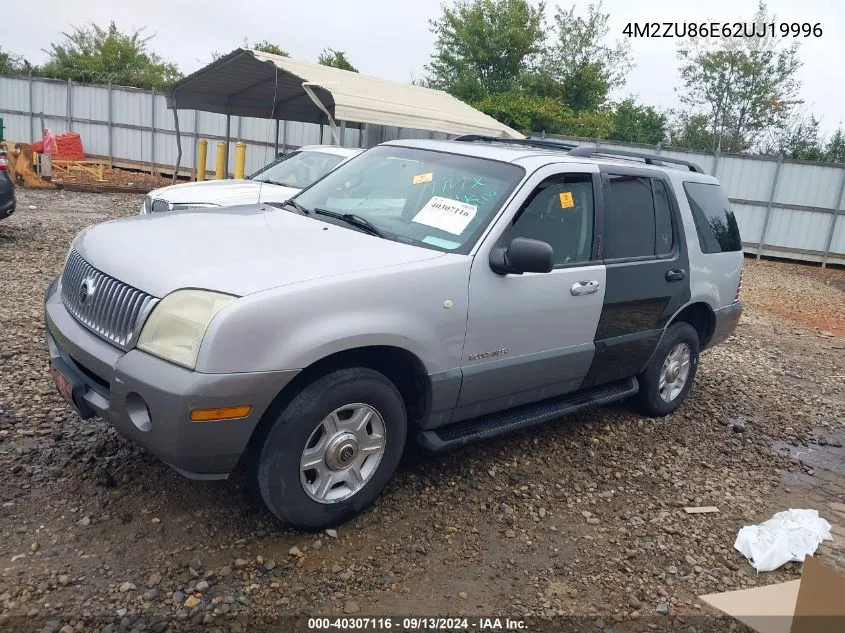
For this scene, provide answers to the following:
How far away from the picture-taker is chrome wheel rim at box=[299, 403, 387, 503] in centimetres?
319

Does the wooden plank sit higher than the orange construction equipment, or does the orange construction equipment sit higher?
the orange construction equipment

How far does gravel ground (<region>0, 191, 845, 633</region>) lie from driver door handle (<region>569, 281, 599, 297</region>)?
1.11 m

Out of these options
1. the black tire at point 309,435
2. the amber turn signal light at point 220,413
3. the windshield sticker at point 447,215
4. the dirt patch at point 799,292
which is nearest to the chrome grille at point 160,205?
the windshield sticker at point 447,215

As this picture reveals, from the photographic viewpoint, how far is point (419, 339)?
3.36 meters

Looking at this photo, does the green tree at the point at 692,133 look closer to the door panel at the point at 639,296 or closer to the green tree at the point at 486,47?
the green tree at the point at 486,47

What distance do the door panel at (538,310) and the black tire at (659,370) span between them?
1004 mm

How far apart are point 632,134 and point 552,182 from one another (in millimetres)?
28580

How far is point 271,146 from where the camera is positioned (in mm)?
20391

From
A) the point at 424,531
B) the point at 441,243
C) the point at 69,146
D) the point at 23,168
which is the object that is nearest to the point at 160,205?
the point at 441,243

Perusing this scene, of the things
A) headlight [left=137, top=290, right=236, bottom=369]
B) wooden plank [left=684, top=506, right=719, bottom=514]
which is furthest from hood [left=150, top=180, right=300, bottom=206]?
wooden plank [left=684, top=506, right=719, bottom=514]

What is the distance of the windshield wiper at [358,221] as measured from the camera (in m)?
3.73

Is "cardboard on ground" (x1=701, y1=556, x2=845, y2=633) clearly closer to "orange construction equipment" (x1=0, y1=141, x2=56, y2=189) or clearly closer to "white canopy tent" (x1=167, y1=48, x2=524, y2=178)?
"white canopy tent" (x1=167, y1=48, x2=524, y2=178)

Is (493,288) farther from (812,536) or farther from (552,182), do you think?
(812,536)

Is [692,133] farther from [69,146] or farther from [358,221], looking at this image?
[358,221]
